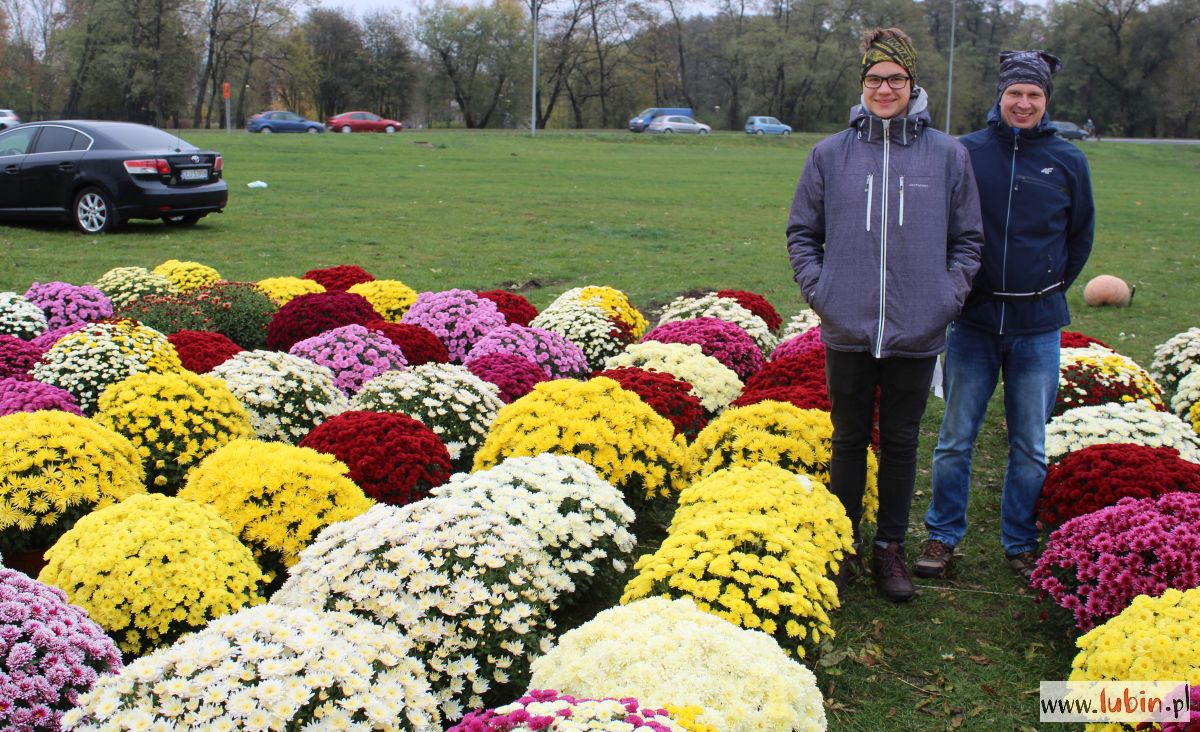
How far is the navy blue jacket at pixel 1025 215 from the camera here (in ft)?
13.8

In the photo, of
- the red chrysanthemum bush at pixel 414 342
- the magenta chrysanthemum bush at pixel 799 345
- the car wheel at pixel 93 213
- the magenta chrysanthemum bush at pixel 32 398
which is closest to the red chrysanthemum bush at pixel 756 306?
the magenta chrysanthemum bush at pixel 799 345

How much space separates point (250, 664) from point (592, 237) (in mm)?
13460

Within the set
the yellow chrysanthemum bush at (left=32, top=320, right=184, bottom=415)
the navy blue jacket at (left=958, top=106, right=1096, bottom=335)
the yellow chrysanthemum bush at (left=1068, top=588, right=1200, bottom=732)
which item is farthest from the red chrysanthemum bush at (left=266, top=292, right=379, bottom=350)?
the yellow chrysanthemum bush at (left=1068, top=588, right=1200, bottom=732)

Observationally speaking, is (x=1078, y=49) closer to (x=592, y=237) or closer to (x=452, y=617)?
(x=592, y=237)

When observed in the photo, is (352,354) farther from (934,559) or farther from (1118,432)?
(1118,432)

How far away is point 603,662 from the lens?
2965 millimetres

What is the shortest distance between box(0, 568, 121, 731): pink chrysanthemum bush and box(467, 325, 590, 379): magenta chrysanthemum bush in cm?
386

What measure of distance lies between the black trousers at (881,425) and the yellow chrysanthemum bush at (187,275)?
6.20 meters

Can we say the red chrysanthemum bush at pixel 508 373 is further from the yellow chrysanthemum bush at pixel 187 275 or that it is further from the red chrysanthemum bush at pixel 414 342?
the yellow chrysanthemum bush at pixel 187 275

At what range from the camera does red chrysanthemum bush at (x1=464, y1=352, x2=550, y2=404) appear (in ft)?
20.7

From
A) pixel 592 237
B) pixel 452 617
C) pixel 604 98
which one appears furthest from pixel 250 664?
pixel 604 98

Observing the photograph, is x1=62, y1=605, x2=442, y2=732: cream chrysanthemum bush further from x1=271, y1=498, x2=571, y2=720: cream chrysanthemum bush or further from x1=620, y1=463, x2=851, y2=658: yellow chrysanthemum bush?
x1=620, y1=463, x2=851, y2=658: yellow chrysanthemum bush

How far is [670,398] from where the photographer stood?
5.73m

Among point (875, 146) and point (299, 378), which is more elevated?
point (875, 146)
